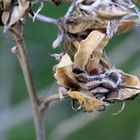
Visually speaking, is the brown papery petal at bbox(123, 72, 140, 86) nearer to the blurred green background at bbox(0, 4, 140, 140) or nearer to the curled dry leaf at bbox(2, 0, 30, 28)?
the curled dry leaf at bbox(2, 0, 30, 28)

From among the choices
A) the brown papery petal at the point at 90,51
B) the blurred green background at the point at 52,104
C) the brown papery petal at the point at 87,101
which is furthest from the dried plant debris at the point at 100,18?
the blurred green background at the point at 52,104

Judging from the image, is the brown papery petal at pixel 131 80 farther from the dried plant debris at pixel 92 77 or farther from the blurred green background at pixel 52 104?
the blurred green background at pixel 52 104

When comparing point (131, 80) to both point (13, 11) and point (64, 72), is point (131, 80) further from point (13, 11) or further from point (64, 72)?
point (13, 11)

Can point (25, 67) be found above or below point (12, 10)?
below

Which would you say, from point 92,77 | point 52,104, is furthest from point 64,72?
point 52,104

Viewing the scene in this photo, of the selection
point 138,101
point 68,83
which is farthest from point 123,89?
point 138,101
